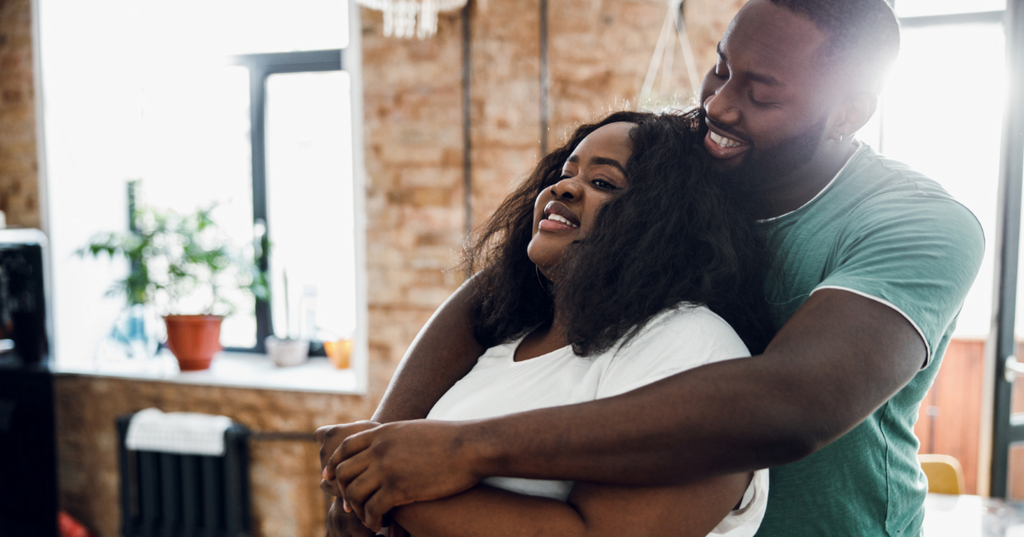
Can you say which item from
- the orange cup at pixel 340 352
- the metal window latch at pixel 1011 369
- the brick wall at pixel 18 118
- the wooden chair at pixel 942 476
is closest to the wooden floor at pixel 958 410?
the metal window latch at pixel 1011 369

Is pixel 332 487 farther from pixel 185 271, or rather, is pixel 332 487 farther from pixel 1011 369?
pixel 1011 369

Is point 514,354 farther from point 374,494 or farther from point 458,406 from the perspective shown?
point 374,494

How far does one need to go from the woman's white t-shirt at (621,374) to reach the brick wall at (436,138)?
1.42 meters

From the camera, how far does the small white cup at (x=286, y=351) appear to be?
317cm

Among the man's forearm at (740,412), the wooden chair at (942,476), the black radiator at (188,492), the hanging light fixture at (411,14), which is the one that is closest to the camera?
the man's forearm at (740,412)

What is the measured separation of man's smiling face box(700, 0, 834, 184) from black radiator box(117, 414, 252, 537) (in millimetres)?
2612

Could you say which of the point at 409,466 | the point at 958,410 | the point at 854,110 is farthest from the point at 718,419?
the point at 958,410

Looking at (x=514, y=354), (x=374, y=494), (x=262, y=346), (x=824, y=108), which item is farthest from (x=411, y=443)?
(x=262, y=346)

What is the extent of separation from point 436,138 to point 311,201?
3.35 feet

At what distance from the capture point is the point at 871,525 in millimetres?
833

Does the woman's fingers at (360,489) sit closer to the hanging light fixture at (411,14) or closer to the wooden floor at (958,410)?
the hanging light fixture at (411,14)

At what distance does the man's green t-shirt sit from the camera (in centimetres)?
71

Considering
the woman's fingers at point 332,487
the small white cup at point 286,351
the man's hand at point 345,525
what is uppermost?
the woman's fingers at point 332,487

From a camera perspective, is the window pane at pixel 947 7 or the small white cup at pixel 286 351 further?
the small white cup at pixel 286 351
